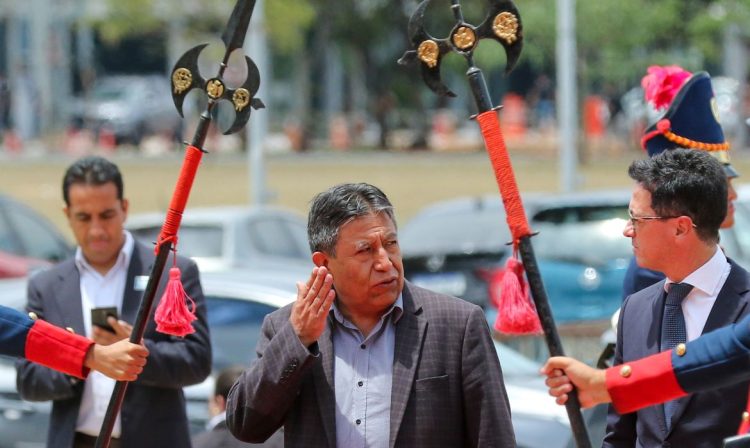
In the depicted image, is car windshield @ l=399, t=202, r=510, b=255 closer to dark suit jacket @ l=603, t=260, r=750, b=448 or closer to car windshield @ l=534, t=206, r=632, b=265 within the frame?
car windshield @ l=534, t=206, r=632, b=265

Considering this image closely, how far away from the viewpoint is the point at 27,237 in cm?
1357

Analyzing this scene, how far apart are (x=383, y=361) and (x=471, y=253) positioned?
347 inches

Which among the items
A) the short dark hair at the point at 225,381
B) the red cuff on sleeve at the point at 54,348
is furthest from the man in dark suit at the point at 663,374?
the short dark hair at the point at 225,381

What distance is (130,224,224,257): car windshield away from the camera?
1309 centimetres

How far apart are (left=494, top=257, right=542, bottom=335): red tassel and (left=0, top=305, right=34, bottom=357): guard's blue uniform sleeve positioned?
149 centimetres

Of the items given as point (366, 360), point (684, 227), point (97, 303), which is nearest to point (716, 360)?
point (684, 227)

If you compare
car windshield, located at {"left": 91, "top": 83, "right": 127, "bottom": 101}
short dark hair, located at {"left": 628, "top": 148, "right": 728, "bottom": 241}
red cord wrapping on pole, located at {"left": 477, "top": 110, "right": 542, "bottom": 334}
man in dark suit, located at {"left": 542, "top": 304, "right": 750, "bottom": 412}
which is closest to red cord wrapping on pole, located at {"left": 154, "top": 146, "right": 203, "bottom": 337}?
red cord wrapping on pole, located at {"left": 477, "top": 110, "right": 542, "bottom": 334}

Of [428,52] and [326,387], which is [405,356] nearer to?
[326,387]

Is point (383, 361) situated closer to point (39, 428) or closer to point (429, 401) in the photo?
point (429, 401)

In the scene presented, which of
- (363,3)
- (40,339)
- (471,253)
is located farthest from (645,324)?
(363,3)

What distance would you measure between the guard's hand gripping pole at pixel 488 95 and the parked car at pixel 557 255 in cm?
772

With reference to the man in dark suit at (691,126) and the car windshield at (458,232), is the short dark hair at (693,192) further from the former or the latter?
the car windshield at (458,232)

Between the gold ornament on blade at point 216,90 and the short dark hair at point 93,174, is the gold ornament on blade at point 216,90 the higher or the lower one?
the higher one

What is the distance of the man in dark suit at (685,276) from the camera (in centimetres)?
440
